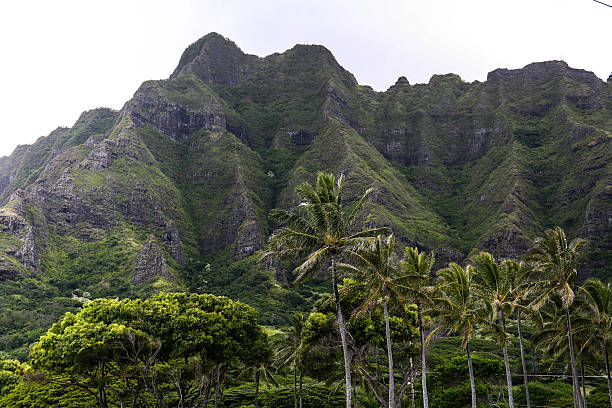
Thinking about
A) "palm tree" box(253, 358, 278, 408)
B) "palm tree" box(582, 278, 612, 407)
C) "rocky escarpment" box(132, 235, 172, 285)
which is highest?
"rocky escarpment" box(132, 235, 172, 285)

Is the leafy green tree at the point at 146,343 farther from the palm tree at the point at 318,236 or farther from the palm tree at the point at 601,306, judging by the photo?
the palm tree at the point at 601,306

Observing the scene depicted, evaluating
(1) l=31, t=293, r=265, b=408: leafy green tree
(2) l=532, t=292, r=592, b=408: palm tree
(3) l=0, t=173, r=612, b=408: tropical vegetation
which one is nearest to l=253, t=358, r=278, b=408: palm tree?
(3) l=0, t=173, r=612, b=408: tropical vegetation

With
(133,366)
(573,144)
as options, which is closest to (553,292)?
(133,366)

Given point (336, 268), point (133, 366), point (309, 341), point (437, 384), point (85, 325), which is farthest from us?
point (437, 384)

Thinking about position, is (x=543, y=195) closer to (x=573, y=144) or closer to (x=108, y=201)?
(x=573, y=144)

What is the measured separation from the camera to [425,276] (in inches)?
1114

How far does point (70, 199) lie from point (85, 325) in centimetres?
16015

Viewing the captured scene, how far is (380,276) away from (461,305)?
6.43m

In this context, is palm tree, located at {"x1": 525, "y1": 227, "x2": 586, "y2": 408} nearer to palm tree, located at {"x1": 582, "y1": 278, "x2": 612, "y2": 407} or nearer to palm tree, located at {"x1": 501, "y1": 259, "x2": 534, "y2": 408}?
palm tree, located at {"x1": 501, "y1": 259, "x2": 534, "y2": 408}

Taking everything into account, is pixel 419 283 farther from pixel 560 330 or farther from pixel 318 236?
pixel 560 330

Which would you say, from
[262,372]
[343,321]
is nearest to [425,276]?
[343,321]

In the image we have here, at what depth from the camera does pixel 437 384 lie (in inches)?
1789

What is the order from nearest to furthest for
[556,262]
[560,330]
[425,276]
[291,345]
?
[425,276] → [556,262] → [560,330] → [291,345]

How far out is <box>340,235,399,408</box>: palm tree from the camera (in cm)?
2748
